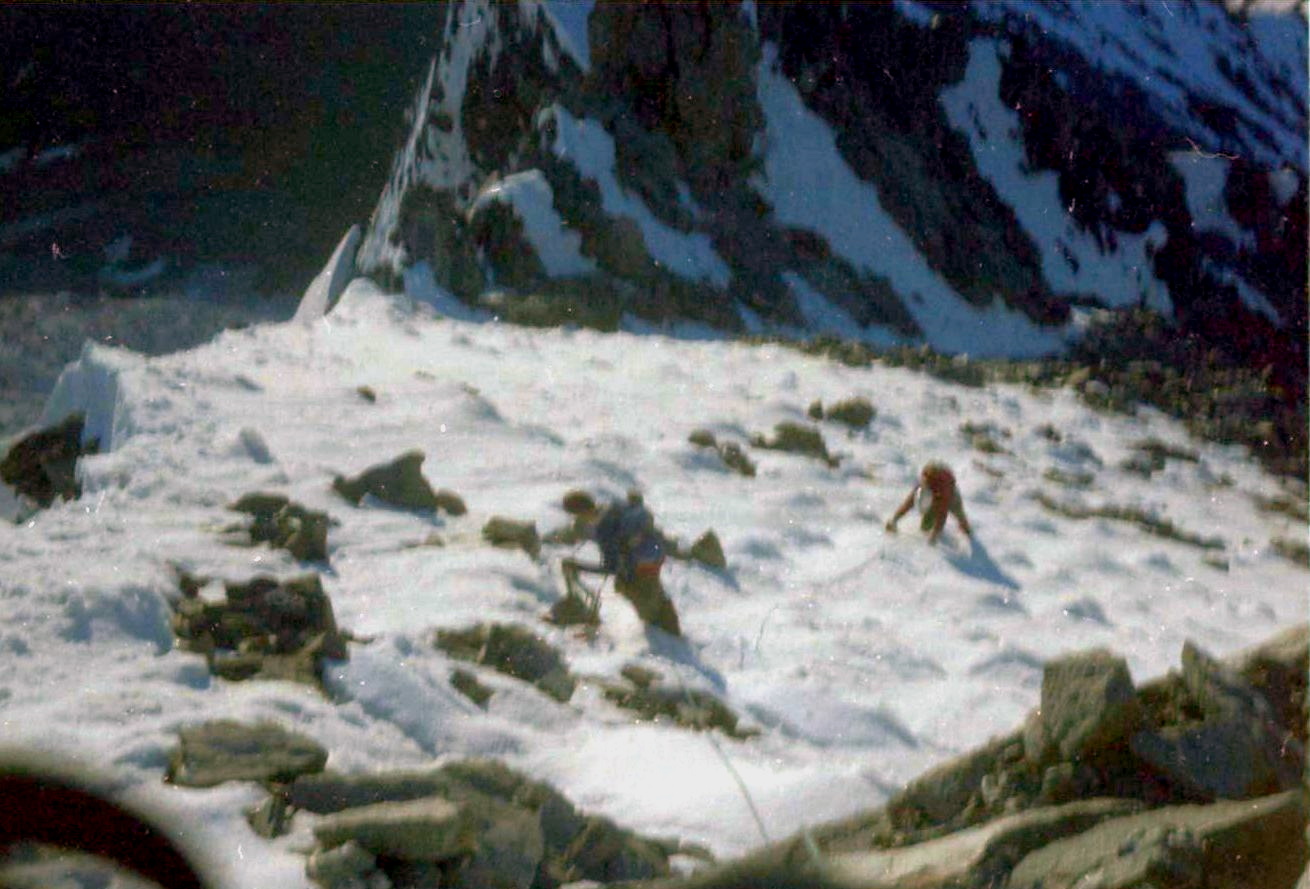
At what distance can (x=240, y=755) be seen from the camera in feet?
10.4

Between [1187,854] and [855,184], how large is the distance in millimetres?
16459

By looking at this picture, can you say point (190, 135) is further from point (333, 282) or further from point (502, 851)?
point (502, 851)

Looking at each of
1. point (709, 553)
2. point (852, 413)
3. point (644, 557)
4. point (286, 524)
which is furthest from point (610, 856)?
point (852, 413)

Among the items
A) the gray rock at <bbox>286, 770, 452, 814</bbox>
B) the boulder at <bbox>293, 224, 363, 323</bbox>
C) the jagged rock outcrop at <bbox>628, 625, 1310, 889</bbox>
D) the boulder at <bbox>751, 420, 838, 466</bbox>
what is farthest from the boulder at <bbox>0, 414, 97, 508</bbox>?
the boulder at <bbox>293, 224, 363, 323</bbox>

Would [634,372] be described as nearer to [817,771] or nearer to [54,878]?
[817,771]

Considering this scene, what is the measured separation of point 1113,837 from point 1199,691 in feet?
2.46

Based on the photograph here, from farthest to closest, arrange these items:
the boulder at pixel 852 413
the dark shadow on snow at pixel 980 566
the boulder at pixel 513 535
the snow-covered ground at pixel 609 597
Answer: the boulder at pixel 852 413, the dark shadow on snow at pixel 980 566, the boulder at pixel 513 535, the snow-covered ground at pixel 609 597

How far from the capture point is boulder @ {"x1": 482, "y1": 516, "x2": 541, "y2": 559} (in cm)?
589

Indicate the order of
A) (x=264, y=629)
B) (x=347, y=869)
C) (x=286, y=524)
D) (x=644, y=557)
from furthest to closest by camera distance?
(x=286, y=524) → (x=644, y=557) → (x=264, y=629) → (x=347, y=869)

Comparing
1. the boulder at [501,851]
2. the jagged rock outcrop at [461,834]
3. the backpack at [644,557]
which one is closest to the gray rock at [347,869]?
the jagged rock outcrop at [461,834]

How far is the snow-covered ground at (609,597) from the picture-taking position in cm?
366

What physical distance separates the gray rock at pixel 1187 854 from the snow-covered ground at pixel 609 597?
43.8 inches

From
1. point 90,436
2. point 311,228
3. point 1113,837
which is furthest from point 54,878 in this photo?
point 311,228

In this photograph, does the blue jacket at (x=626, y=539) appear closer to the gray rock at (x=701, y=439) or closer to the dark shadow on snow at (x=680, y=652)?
the dark shadow on snow at (x=680, y=652)
